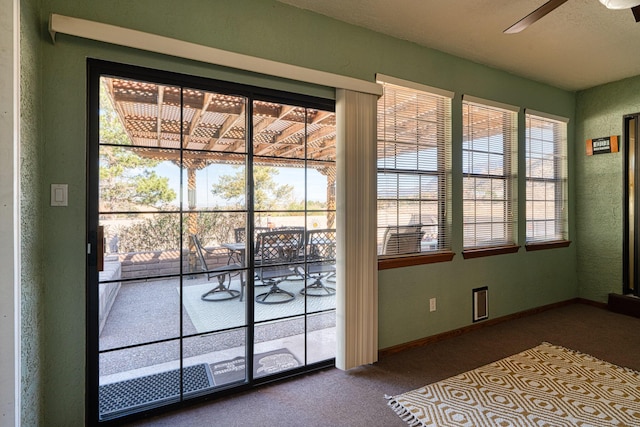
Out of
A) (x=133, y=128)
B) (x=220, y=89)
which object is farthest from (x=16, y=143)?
(x=220, y=89)

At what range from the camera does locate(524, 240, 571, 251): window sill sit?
13.0 feet

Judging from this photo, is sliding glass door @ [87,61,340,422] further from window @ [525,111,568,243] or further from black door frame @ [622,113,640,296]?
black door frame @ [622,113,640,296]

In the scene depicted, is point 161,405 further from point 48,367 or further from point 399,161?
point 399,161

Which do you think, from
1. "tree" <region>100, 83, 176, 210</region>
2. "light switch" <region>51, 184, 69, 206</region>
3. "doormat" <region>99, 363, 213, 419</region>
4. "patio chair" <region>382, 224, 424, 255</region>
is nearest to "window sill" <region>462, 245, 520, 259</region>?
"patio chair" <region>382, 224, 424, 255</region>

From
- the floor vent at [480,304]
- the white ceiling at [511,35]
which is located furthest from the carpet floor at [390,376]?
the white ceiling at [511,35]

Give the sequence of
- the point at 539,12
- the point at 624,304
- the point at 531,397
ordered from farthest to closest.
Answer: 1. the point at 624,304
2. the point at 531,397
3. the point at 539,12

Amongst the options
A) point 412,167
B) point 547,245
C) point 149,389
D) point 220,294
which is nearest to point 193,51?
point 220,294

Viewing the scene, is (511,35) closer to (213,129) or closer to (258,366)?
(213,129)

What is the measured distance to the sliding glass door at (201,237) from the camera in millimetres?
2014

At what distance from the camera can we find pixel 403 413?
2.10 metres

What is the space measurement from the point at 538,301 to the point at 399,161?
2.68m

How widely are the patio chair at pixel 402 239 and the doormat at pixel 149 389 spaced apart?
1.75 m

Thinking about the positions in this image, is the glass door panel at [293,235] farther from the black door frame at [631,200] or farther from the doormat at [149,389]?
the black door frame at [631,200]

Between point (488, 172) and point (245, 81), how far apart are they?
8.96 ft
